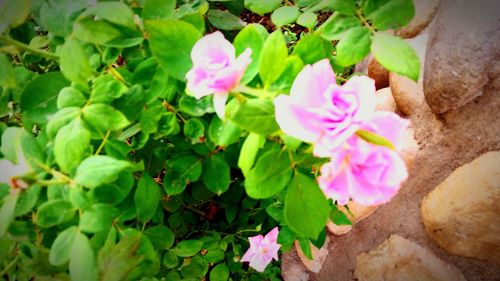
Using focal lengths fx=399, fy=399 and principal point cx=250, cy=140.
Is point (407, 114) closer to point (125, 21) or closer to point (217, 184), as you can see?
point (217, 184)

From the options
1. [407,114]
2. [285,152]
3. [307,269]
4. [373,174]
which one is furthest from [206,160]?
[307,269]

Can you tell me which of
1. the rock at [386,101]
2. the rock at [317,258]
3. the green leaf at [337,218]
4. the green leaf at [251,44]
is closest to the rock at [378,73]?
the rock at [386,101]

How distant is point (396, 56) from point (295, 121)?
0.19 m

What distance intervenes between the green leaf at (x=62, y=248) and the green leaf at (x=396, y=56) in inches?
20.5

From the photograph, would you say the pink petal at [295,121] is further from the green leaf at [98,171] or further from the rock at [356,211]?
the rock at [356,211]

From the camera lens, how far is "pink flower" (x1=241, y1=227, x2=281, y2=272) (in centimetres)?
117

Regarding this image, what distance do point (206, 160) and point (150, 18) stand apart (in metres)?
0.28

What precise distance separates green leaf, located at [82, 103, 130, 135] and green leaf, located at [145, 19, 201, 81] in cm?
10

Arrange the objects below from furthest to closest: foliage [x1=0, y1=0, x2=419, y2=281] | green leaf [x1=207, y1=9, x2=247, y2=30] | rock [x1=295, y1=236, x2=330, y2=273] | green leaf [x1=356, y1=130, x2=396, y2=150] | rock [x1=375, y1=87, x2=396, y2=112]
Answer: rock [x1=295, y1=236, x2=330, y2=273]
rock [x1=375, y1=87, x2=396, y2=112]
green leaf [x1=207, y1=9, x2=247, y2=30]
foliage [x1=0, y1=0, x2=419, y2=281]
green leaf [x1=356, y1=130, x2=396, y2=150]

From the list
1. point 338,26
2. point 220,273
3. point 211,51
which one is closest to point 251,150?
point 211,51

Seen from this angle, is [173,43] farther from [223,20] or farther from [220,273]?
[220,273]

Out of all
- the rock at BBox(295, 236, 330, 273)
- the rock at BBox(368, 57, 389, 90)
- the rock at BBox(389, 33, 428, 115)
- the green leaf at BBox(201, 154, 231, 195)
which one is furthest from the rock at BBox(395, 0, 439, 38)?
the rock at BBox(295, 236, 330, 273)

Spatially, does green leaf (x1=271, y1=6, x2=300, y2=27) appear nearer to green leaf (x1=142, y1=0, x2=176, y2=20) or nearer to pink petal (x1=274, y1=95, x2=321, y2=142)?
green leaf (x1=142, y1=0, x2=176, y2=20)

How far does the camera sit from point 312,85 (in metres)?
0.48
